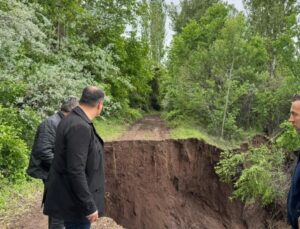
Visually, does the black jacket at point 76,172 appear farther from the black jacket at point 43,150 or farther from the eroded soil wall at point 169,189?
the eroded soil wall at point 169,189

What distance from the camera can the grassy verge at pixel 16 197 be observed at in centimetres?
690

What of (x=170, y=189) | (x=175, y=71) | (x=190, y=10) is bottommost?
(x=170, y=189)

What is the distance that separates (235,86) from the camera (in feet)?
60.3

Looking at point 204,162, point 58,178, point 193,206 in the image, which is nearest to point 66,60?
point 204,162

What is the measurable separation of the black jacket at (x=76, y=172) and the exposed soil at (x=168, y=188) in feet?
37.2

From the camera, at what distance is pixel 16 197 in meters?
7.82

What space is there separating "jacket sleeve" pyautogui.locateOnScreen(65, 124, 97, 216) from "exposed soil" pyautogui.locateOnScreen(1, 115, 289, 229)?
11.5 m

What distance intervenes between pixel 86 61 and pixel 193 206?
7.56m

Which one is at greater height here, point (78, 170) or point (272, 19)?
point (272, 19)

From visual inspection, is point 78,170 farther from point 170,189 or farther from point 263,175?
point 170,189

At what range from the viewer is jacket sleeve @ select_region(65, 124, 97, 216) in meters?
3.38

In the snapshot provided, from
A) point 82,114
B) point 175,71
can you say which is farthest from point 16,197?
point 175,71

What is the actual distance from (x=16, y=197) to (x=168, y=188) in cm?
944

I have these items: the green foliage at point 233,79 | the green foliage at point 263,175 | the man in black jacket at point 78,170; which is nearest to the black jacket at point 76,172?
the man in black jacket at point 78,170
